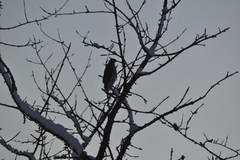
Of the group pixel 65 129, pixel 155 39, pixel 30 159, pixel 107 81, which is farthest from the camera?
pixel 107 81

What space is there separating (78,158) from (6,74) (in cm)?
96

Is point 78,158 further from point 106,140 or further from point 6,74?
point 6,74

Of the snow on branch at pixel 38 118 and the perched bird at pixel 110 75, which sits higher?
the perched bird at pixel 110 75

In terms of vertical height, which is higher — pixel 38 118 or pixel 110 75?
pixel 110 75

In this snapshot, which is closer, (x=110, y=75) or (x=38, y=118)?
(x=38, y=118)

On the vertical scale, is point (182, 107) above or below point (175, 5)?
below

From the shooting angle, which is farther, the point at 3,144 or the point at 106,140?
the point at 106,140

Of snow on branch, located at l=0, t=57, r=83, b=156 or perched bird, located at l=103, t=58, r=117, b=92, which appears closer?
snow on branch, located at l=0, t=57, r=83, b=156

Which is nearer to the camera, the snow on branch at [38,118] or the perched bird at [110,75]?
the snow on branch at [38,118]

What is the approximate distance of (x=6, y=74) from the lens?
2.26 m

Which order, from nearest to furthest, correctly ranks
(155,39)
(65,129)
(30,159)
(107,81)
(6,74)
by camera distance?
(6,74)
(65,129)
(30,159)
(155,39)
(107,81)

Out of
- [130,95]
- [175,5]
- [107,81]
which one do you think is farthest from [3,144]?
[107,81]

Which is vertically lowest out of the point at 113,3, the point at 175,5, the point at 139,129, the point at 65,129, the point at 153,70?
the point at 65,129

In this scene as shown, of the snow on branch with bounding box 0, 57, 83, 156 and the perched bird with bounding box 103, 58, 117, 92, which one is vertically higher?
the perched bird with bounding box 103, 58, 117, 92
